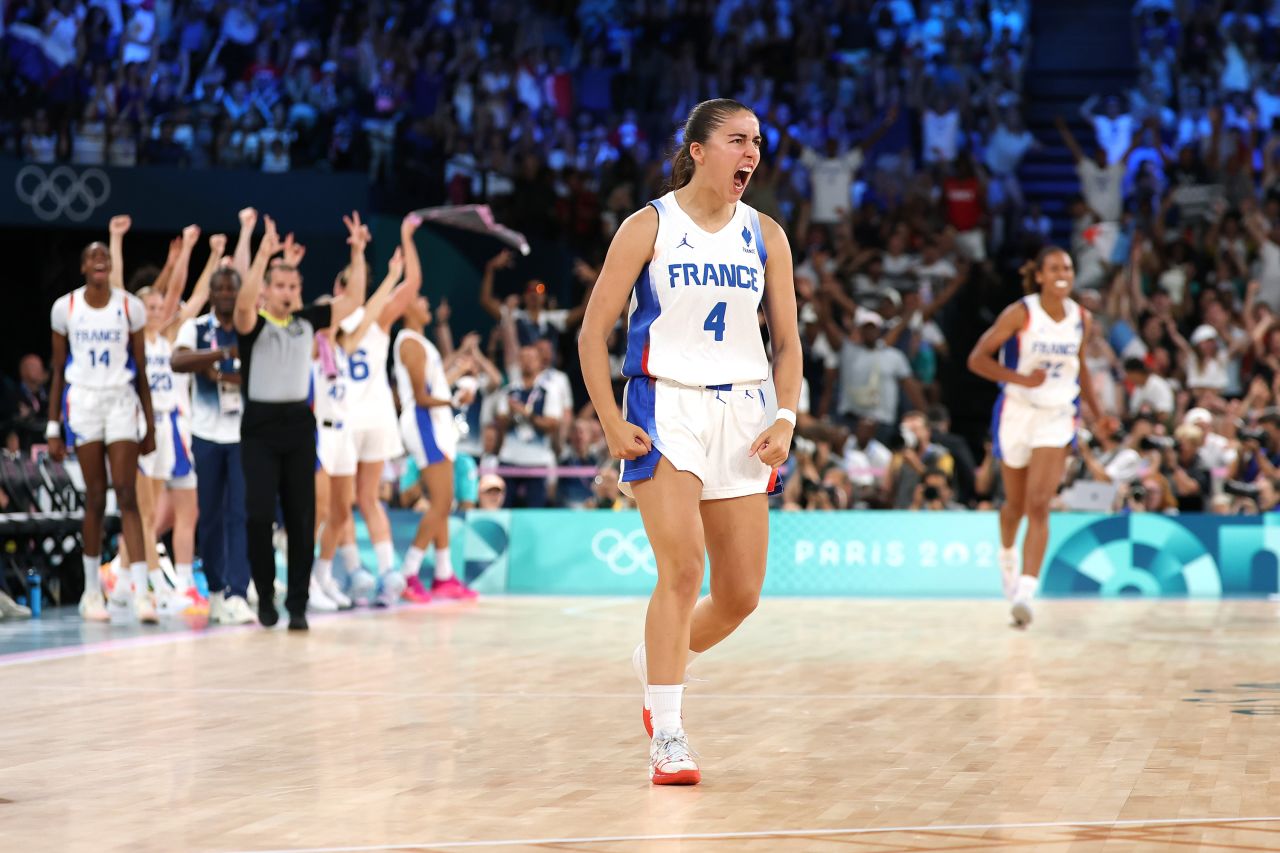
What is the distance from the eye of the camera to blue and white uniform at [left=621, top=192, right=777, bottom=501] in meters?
5.94

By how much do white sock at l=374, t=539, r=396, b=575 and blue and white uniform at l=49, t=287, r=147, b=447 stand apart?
253cm

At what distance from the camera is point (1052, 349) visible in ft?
39.7

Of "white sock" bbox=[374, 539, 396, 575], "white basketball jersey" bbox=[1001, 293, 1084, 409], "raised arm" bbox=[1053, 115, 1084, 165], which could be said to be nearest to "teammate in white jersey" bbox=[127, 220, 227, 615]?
"white sock" bbox=[374, 539, 396, 575]

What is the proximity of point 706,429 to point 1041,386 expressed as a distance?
6.60 meters

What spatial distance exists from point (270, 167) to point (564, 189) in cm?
356

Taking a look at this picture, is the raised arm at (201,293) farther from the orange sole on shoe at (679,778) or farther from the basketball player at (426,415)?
the orange sole on shoe at (679,778)

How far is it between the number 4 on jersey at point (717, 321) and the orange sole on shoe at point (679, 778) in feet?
4.69

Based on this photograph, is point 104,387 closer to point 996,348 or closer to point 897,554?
point 996,348

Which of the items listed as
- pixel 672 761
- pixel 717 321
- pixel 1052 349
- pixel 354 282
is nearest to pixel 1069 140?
pixel 1052 349

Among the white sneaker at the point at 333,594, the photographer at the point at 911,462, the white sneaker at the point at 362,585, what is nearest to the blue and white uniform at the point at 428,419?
the white sneaker at the point at 362,585

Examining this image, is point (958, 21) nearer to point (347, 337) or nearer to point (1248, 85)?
point (1248, 85)

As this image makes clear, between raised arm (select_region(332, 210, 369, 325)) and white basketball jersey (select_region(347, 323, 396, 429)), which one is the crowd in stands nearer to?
white basketball jersey (select_region(347, 323, 396, 429))

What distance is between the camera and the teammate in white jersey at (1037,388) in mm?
11969

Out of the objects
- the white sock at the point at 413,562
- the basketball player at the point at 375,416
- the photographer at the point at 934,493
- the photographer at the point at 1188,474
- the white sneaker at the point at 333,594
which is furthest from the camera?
the photographer at the point at 934,493
